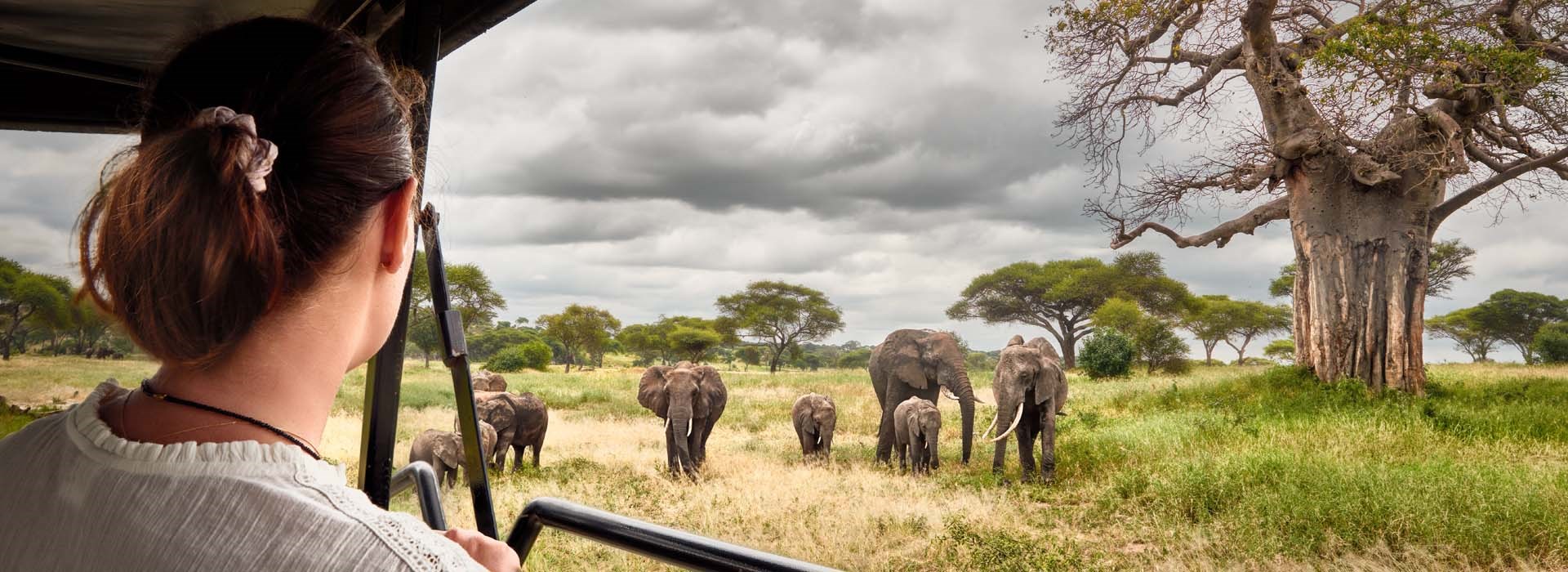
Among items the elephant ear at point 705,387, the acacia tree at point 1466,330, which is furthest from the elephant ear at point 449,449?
the acacia tree at point 1466,330

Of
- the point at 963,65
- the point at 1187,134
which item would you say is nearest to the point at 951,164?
the point at 963,65

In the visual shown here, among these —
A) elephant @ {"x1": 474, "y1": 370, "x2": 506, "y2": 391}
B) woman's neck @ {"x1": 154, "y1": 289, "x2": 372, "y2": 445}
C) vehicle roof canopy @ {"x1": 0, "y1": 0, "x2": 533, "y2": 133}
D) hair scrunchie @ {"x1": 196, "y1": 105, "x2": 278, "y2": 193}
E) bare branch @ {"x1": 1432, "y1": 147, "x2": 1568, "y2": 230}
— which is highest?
bare branch @ {"x1": 1432, "y1": 147, "x2": 1568, "y2": 230}

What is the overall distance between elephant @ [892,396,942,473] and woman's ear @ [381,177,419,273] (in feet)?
13.1

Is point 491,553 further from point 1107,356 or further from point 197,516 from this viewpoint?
point 1107,356

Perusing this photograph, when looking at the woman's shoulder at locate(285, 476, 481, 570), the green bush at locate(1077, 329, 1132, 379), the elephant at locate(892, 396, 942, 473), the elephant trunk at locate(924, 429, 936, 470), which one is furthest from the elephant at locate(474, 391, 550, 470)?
the green bush at locate(1077, 329, 1132, 379)

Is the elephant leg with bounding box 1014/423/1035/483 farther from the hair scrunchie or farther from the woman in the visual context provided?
the hair scrunchie

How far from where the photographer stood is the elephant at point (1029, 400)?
12.9 feet

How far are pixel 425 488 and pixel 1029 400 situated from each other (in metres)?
3.50

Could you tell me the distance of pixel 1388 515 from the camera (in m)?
2.28

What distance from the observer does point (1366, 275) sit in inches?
197

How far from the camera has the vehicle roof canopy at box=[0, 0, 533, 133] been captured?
159cm

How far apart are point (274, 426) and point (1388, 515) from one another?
2731 mm

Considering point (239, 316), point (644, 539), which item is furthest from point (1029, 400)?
point (239, 316)

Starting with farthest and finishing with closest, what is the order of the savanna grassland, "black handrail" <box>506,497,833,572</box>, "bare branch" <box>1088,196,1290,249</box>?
"bare branch" <box>1088,196,1290,249</box>
the savanna grassland
"black handrail" <box>506,497,833,572</box>
